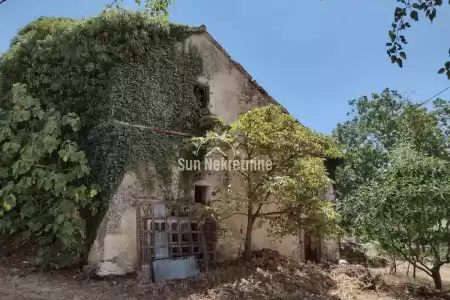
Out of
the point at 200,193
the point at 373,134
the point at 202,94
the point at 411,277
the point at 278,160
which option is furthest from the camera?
the point at 373,134

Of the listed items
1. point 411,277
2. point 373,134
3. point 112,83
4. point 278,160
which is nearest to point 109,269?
point 112,83

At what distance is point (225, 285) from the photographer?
8109 mm

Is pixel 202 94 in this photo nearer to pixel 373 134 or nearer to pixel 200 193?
pixel 200 193

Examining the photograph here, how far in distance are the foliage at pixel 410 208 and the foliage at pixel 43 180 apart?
6.88 meters

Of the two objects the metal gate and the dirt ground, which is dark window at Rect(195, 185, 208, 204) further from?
the dirt ground

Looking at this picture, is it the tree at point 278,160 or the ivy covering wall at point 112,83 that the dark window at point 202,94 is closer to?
the ivy covering wall at point 112,83

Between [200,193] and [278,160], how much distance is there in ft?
8.34

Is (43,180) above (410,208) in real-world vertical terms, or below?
above

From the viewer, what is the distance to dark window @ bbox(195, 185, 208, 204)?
34.7 ft

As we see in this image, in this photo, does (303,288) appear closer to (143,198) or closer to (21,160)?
(143,198)

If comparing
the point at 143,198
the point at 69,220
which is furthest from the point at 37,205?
the point at 143,198

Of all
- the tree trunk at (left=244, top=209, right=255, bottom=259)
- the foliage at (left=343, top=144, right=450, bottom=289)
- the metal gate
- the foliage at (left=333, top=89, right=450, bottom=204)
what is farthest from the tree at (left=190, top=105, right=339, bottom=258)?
the foliage at (left=333, top=89, right=450, bottom=204)

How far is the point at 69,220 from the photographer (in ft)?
27.7

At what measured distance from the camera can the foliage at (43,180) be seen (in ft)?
27.5
